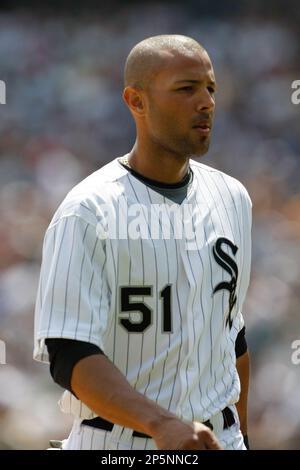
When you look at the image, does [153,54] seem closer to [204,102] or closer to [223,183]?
[204,102]

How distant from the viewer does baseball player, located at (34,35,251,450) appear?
6.55 feet

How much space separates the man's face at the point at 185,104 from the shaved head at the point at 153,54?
0.01 metres

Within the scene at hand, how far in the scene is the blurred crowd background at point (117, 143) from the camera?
16.8ft

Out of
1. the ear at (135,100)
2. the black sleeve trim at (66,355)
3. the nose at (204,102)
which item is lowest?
the black sleeve trim at (66,355)

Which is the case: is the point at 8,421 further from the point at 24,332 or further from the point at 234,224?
the point at 234,224

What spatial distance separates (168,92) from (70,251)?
1.63 feet

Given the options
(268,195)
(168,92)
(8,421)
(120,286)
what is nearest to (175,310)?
(120,286)

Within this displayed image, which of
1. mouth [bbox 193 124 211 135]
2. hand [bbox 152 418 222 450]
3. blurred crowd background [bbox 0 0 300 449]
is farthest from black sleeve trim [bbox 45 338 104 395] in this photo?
blurred crowd background [bbox 0 0 300 449]

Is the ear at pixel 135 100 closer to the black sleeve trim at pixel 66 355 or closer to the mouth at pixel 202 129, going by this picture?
the mouth at pixel 202 129

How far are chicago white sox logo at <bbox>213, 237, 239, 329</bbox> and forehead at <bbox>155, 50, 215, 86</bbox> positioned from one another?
39 centimetres

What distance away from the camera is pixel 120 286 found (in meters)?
2.10

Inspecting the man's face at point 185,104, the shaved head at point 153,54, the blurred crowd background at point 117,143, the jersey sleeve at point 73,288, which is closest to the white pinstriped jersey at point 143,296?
the jersey sleeve at point 73,288

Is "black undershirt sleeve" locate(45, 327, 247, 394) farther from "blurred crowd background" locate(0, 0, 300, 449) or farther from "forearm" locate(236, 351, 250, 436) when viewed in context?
"blurred crowd background" locate(0, 0, 300, 449)

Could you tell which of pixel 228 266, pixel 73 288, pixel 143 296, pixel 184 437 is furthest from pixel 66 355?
pixel 228 266
